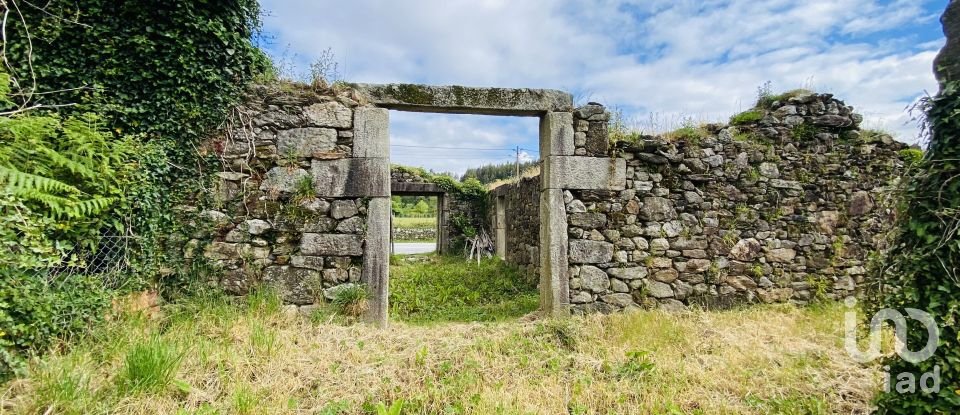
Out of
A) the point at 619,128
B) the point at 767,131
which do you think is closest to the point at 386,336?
the point at 619,128

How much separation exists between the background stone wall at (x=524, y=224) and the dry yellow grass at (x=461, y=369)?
2.99m

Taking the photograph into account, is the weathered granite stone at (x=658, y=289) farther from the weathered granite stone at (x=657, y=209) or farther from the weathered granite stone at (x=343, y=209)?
the weathered granite stone at (x=343, y=209)

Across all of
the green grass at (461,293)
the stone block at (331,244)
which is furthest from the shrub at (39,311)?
the green grass at (461,293)

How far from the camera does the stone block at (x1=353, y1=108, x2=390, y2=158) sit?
4.54 m

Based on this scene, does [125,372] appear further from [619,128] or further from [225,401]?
[619,128]

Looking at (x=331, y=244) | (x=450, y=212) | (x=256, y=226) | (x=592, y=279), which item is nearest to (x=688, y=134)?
(x=592, y=279)

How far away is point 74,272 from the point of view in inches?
140

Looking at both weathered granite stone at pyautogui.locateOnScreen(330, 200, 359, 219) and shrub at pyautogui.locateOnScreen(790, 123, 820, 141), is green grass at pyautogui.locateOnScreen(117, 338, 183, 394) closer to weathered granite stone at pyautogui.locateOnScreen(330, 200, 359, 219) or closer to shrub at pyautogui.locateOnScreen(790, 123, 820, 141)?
weathered granite stone at pyautogui.locateOnScreen(330, 200, 359, 219)

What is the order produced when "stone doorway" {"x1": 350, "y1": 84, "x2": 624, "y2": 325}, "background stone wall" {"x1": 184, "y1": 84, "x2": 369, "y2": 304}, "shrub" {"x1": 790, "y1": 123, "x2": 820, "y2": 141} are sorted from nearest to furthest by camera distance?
"background stone wall" {"x1": 184, "y1": 84, "x2": 369, "y2": 304}, "stone doorway" {"x1": 350, "y1": 84, "x2": 624, "y2": 325}, "shrub" {"x1": 790, "y1": 123, "x2": 820, "y2": 141}

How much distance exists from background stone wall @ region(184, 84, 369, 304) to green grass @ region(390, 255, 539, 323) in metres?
1.24

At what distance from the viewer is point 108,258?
3.68 meters

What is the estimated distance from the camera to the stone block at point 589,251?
4.84 m

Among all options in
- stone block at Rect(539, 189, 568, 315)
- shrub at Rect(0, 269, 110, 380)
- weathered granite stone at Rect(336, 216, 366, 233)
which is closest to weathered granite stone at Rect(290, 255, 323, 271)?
weathered granite stone at Rect(336, 216, 366, 233)

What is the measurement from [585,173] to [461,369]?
2586 mm
